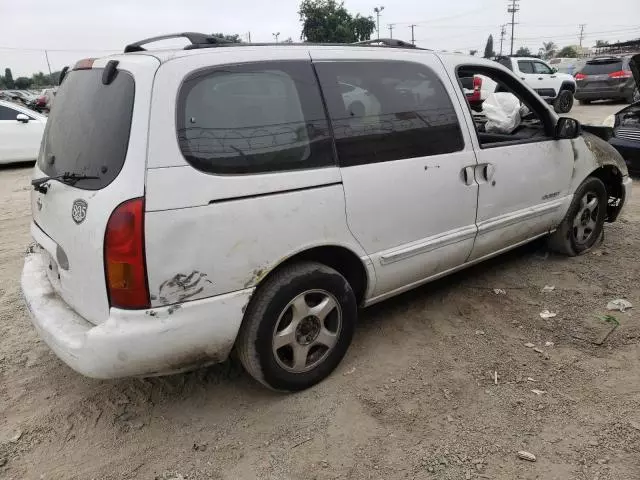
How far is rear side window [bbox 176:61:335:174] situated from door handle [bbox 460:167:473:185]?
3.33 feet

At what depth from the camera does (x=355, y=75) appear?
2883 millimetres

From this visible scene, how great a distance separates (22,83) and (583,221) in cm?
8146

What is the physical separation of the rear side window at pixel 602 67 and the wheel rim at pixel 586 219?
1615 cm

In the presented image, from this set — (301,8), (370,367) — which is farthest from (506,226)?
(301,8)

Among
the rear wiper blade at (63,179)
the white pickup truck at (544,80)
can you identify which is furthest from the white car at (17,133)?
the white pickup truck at (544,80)

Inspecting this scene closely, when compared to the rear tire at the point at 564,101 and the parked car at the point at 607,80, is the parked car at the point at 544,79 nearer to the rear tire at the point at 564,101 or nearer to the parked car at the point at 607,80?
the rear tire at the point at 564,101

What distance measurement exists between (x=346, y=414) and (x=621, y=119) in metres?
7.03

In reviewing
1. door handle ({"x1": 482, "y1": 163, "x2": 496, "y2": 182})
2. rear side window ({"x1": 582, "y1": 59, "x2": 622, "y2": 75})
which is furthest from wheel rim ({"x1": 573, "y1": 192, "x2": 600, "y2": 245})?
rear side window ({"x1": 582, "y1": 59, "x2": 622, "y2": 75})

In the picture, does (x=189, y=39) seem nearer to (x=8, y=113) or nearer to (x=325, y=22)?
(x=8, y=113)

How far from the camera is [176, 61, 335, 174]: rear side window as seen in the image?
90.1 inches

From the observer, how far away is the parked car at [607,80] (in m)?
17.7

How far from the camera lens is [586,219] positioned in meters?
4.54

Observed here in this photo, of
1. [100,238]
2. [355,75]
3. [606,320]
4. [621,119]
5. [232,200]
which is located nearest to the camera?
[100,238]

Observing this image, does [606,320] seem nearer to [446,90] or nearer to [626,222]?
[446,90]
